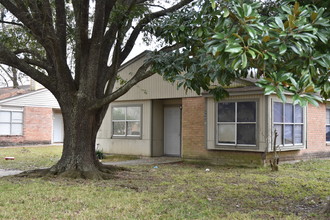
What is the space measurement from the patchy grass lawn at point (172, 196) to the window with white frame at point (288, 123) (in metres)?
2.39

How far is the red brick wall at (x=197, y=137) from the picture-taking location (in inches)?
561

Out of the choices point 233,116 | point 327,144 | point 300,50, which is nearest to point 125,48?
point 233,116

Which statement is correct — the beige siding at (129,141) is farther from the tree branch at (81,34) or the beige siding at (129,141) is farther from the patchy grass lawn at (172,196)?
the tree branch at (81,34)

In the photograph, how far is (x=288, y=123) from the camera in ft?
47.1

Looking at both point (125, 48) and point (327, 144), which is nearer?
point (125, 48)

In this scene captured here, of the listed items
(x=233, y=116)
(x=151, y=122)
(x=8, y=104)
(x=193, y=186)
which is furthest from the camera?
(x=8, y=104)

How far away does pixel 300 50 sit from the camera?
4.47 metres

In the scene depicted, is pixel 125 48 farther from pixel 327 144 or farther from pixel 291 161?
pixel 327 144

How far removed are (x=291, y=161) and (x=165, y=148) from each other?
5686mm

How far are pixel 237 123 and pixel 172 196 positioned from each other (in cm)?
648

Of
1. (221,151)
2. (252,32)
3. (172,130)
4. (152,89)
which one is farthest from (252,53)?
(172,130)

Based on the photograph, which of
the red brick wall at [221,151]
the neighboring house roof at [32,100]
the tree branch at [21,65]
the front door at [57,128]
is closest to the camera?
the tree branch at [21,65]

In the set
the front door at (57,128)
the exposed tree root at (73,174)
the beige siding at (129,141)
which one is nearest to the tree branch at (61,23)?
the exposed tree root at (73,174)

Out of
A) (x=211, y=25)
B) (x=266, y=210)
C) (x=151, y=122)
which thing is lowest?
(x=266, y=210)
